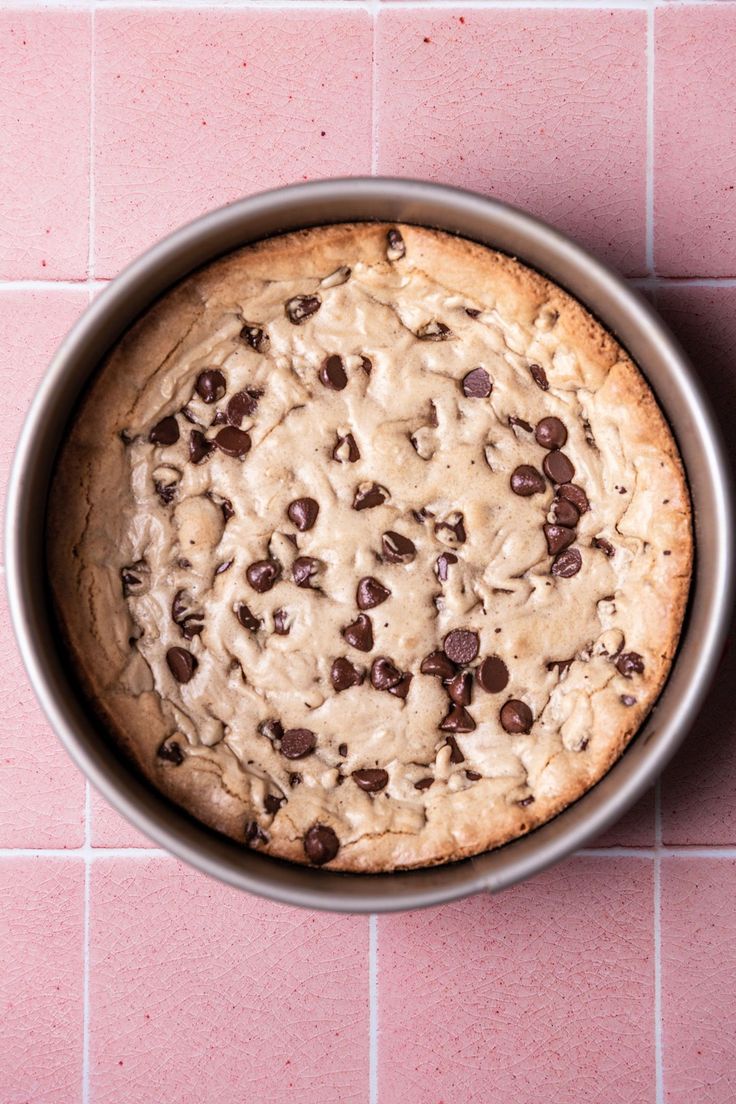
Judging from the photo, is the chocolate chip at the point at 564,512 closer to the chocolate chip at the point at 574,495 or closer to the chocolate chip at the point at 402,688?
the chocolate chip at the point at 574,495

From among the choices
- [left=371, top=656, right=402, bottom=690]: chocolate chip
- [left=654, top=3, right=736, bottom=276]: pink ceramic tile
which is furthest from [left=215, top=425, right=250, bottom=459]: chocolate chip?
[left=654, top=3, right=736, bottom=276]: pink ceramic tile

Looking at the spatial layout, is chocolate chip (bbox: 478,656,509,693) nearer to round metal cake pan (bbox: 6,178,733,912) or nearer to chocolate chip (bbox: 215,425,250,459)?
round metal cake pan (bbox: 6,178,733,912)

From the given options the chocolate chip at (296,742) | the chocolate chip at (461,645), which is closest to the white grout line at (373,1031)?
the chocolate chip at (296,742)

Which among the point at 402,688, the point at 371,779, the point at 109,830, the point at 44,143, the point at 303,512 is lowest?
the point at 109,830

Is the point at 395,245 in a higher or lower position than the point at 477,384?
higher

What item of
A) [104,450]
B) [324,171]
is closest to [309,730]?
[104,450]

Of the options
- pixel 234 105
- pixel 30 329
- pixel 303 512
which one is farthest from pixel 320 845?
pixel 234 105

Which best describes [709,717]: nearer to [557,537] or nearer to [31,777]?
[557,537]

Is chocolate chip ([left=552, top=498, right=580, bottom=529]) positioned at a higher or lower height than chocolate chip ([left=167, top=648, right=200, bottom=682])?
higher
